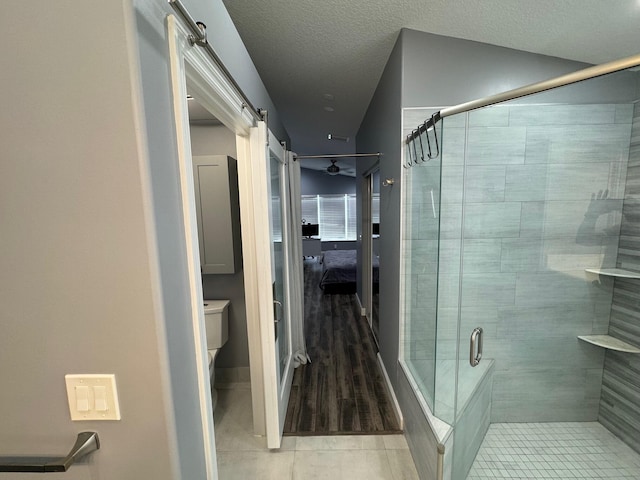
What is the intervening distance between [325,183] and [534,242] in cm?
713

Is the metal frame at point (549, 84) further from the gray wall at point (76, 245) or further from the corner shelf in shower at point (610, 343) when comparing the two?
the corner shelf in shower at point (610, 343)

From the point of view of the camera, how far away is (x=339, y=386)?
2504 millimetres

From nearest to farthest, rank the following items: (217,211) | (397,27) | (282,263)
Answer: (397,27)
(217,211)
(282,263)

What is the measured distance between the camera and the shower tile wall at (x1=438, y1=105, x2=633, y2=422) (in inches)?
68.4

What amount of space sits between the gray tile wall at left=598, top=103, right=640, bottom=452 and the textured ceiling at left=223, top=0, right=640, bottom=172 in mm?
502

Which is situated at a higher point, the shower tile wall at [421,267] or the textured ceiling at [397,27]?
the textured ceiling at [397,27]

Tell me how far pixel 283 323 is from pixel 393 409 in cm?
113

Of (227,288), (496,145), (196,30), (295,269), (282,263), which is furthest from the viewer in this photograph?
(295,269)

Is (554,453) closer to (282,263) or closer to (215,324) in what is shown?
(282,263)

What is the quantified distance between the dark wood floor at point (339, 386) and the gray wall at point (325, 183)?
532 centimetres

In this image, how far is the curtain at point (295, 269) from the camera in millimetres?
2602

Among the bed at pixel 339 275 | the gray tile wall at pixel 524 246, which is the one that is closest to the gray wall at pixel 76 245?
the gray tile wall at pixel 524 246

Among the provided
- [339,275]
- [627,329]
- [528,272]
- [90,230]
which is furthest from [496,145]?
[339,275]

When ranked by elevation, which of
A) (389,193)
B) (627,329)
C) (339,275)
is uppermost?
(389,193)
